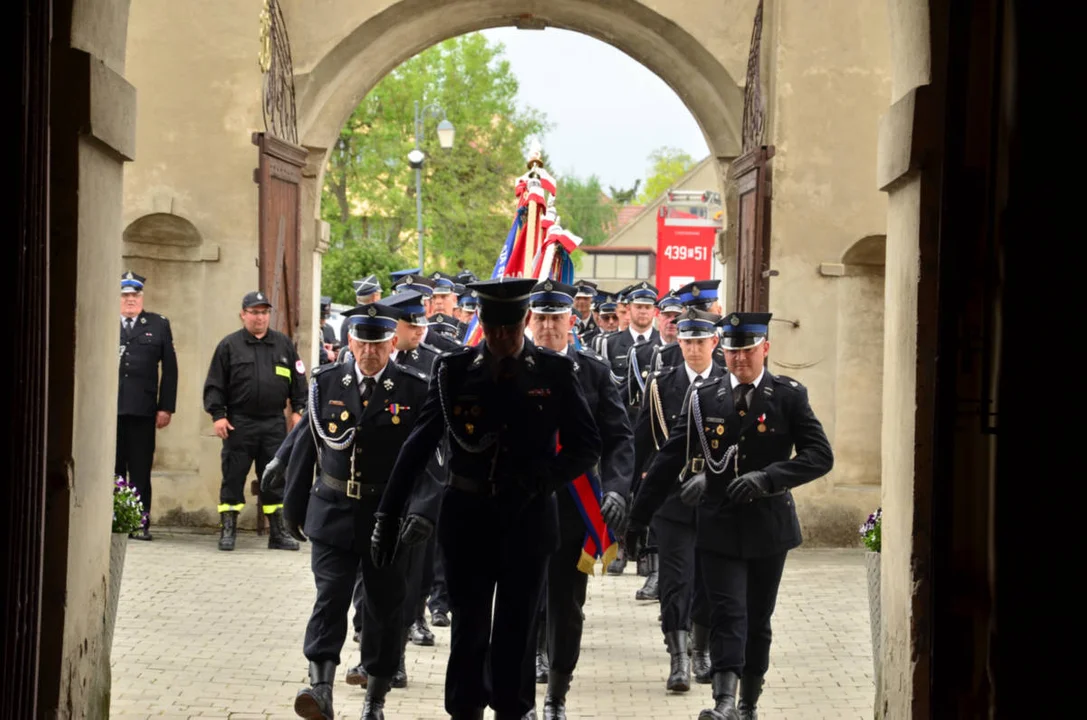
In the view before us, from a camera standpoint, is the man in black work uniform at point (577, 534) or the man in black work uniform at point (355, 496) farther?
the man in black work uniform at point (577, 534)

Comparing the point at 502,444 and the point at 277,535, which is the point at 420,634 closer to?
the point at 502,444

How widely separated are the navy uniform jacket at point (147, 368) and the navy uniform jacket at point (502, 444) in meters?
7.49

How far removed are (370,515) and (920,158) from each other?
3.13 metres

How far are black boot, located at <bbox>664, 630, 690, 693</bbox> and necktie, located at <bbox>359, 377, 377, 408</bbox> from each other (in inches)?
93.2

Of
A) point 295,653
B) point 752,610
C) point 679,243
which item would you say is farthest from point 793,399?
point 679,243

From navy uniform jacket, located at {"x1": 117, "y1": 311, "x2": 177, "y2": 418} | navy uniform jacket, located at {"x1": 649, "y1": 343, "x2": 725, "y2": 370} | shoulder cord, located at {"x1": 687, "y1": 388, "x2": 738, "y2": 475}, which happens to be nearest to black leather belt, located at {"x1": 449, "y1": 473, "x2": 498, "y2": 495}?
shoulder cord, located at {"x1": 687, "y1": 388, "x2": 738, "y2": 475}

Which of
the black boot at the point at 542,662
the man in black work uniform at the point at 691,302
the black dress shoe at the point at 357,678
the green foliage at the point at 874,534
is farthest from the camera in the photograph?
the man in black work uniform at the point at 691,302

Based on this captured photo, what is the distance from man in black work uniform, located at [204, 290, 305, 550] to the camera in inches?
533

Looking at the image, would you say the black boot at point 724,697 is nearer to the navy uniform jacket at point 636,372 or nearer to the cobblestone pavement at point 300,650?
the cobblestone pavement at point 300,650

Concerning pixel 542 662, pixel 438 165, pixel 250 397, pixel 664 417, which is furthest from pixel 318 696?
pixel 438 165

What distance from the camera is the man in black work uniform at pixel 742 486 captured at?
762 centimetres

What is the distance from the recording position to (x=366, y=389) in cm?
795

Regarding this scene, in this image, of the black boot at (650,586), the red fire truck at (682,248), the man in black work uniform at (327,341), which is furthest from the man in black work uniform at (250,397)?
the red fire truck at (682,248)

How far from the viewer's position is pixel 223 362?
1355cm
